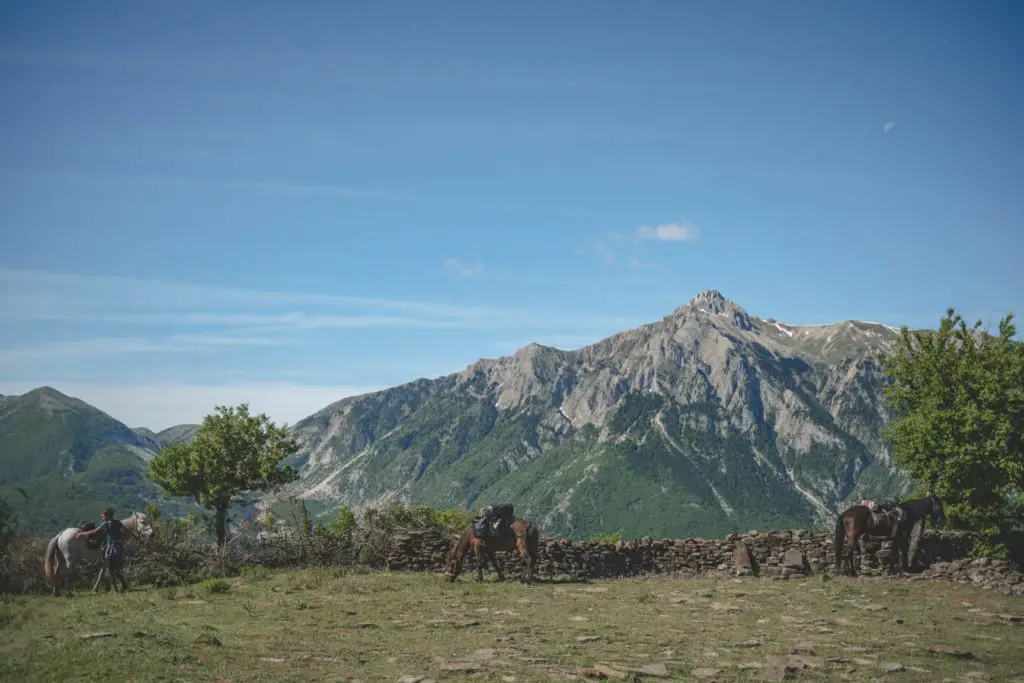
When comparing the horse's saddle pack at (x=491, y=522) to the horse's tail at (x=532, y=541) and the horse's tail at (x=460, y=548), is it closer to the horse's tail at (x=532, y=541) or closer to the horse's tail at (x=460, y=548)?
the horse's tail at (x=460, y=548)

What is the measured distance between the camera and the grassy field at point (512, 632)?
1127 cm

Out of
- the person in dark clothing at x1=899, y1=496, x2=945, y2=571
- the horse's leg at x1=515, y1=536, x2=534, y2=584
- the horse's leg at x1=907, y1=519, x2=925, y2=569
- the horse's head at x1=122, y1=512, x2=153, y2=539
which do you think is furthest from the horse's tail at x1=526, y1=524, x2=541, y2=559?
the horse's head at x1=122, y1=512, x2=153, y2=539

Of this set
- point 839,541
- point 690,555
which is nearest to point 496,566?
point 690,555

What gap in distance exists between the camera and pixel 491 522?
23.2 m

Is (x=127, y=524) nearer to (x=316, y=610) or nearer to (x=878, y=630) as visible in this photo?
(x=316, y=610)

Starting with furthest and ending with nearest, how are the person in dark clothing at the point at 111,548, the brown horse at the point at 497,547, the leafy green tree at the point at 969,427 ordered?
the leafy green tree at the point at 969,427, the brown horse at the point at 497,547, the person in dark clothing at the point at 111,548

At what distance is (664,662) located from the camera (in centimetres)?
1200

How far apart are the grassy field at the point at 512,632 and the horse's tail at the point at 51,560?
1151 mm

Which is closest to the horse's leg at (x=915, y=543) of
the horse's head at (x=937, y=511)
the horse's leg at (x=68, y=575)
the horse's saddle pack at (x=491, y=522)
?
the horse's head at (x=937, y=511)

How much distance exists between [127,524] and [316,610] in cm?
1043

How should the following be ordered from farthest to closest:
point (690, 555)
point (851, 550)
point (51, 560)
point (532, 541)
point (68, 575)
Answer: point (690, 555) → point (851, 550) → point (532, 541) → point (68, 575) → point (51, 560)

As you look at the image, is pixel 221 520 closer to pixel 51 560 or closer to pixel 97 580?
pixel 97 580

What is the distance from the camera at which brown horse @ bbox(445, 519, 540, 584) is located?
22.9 metres

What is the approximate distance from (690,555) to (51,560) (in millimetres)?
20521
